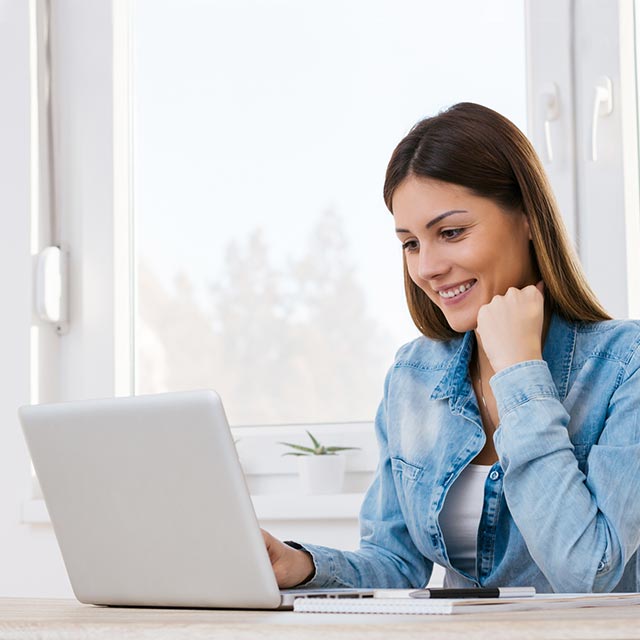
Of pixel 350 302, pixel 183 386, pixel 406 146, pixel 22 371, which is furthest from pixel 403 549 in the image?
pixel 22 371

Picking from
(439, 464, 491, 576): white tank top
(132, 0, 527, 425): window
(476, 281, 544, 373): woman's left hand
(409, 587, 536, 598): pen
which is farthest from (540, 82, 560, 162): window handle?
(409, 587, 536, 598): pen

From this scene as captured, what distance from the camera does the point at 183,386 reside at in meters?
2.41

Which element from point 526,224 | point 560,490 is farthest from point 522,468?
point 526,224

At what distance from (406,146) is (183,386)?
102 centimetres

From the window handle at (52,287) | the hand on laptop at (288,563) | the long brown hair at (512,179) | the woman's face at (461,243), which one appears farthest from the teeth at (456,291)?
the window handle at (52,287)

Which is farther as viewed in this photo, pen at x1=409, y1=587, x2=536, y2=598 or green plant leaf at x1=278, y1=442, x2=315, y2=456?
green plant leaf at x1=278, y1=442, x2=315, y2=456

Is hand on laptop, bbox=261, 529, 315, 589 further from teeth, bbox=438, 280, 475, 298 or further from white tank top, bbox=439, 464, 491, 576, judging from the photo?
teeth, bbox=438, 280, 475, 298

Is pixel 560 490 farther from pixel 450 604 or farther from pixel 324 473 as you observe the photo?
pixel 324 473

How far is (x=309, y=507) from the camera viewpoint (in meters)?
2.09

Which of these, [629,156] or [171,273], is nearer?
[629,156]

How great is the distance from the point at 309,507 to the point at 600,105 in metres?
0.97

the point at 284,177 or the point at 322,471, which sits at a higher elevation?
the point at 284,177

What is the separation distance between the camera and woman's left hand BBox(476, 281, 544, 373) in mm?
1380

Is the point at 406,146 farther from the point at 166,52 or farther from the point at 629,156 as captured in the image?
the point at 166,52
